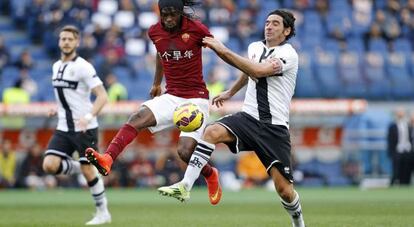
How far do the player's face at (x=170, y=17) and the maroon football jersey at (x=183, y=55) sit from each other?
143mm

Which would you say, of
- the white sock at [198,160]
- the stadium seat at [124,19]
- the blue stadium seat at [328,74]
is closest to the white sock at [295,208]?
the white sock at [198,160]

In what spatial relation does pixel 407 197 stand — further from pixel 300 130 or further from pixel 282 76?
pixel 282 76

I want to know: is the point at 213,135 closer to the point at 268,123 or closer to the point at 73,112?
the point at 268,123

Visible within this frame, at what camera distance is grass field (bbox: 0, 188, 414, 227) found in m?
12.4

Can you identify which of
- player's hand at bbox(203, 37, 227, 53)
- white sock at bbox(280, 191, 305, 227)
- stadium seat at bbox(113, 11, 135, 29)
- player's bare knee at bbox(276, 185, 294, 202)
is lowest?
white sock at bbox(280, 191, 305, 227)

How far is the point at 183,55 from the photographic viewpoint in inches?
432

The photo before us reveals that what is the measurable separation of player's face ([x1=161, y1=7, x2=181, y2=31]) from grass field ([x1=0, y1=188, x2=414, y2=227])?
254 centimetres

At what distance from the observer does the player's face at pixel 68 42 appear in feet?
43.7

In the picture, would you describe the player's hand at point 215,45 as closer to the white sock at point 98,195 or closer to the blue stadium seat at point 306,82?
the white sock at point 98,195

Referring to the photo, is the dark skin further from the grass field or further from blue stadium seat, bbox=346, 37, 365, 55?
blue stadium seat, bbox=346, 37, 365, 55

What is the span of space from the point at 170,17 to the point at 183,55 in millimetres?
544

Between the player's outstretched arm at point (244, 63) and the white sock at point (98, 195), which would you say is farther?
the white sock at point (98, 195)

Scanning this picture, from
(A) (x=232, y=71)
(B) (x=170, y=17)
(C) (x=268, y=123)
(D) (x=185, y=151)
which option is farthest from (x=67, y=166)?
(A) (x=232, y=71)

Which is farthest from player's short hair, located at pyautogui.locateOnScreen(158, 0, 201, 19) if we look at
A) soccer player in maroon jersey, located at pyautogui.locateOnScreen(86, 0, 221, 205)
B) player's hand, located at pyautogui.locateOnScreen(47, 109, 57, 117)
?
player's hand, located at pyautogui.locateOnScreen(47, 109, 57, 117)
